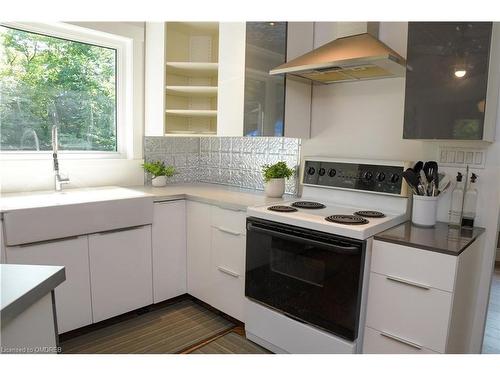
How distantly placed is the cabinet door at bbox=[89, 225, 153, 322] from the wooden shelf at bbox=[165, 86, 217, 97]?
1.13 meters

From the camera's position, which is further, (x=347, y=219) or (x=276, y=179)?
(x=276, y=179)

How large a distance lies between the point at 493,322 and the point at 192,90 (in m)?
2.59

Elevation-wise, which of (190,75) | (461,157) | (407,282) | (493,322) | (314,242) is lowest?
(493,322)

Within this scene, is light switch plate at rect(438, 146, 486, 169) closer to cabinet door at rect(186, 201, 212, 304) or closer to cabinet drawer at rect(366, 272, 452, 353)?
cabinet drawer at rect(366, 272, 452, 353)

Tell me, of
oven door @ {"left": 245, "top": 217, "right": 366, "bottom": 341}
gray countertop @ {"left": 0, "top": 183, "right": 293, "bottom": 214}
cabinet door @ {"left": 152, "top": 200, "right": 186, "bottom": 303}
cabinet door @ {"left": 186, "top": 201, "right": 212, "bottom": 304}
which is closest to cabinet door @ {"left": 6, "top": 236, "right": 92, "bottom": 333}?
gray countertop @ {"left": 0, "top": 183, "right": 293, "bottom": 214}

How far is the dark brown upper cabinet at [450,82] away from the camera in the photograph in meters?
1.55

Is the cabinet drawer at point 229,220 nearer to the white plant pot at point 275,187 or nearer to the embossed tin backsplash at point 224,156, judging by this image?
the white plant pot at point 275,187

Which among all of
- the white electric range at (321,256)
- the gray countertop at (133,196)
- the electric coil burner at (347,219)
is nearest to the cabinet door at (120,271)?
the gray countertop at (133,196)

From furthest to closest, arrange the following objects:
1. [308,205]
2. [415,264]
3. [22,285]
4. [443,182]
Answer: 1. [308,205]
2. [443,182]
3. [415,264]
4. [22,285]

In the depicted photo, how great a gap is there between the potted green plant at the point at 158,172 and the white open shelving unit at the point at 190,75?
290mm

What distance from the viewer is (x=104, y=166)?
2742 mm

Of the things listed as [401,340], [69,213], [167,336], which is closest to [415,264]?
[401,340]

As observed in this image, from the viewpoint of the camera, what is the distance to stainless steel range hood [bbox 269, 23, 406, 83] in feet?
Result: 5.62

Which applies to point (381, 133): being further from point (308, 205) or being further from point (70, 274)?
point (70, 274)
